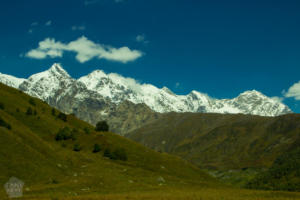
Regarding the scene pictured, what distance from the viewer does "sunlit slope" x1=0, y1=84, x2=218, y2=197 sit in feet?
215

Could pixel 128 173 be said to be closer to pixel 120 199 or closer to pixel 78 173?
pixel 78 173

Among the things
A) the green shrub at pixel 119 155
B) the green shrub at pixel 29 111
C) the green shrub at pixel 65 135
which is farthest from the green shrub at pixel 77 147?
the green shrub at pixel 29 111

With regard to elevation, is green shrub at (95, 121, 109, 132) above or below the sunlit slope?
above

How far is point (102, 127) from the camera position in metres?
149

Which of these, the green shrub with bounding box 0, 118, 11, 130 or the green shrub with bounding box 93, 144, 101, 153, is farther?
the green shrub with bounding box 93, 144, 101, 153

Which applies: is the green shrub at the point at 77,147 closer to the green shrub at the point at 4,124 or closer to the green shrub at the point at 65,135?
the green shrub at the point at 65,135

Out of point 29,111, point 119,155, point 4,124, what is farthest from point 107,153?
point 4,124

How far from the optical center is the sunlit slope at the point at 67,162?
65.6 metres

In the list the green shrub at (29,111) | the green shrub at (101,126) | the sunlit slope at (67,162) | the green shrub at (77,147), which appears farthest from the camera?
the green shrub at (101,126)

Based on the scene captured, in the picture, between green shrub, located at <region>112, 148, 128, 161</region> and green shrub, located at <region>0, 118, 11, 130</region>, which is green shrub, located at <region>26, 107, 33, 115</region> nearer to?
green shrub, located at <region>0, 118, 11, 130</region>

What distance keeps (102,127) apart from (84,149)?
33.7 meters

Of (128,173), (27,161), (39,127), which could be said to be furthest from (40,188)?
(39,127)

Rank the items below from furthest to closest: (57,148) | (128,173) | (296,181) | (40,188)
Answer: (296,181) < (57,148) < (128,173) < (40,188)

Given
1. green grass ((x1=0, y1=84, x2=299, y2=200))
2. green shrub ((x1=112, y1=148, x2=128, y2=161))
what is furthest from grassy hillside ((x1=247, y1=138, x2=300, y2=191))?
green shrub ((x1=112, y1=148, x2=128, y2=161))
